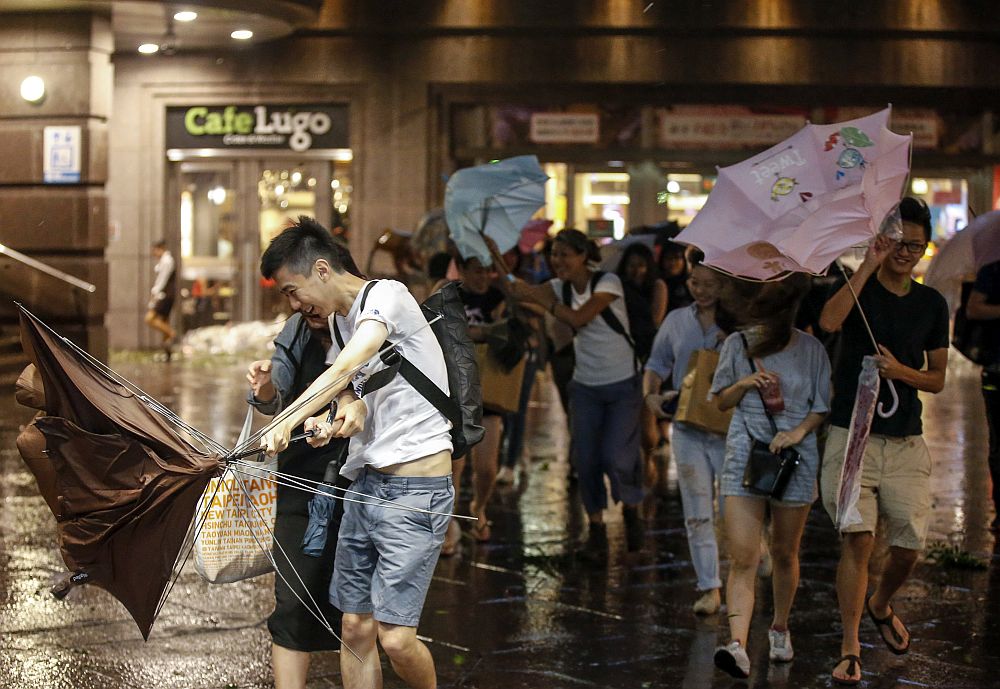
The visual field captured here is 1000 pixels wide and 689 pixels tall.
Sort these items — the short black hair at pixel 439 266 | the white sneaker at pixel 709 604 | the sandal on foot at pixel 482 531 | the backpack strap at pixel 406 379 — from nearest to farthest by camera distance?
the backpack strap at pixel 406 379
the white sneaker at pixel 709 604
the sandal on foot at pixel 482 531
the short black hair at pixel 439 266

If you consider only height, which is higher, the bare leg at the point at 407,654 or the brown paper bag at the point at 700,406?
the brown paper bag at the point at 700,406

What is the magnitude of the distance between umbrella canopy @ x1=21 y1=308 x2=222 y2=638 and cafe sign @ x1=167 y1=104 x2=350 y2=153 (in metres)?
18.2

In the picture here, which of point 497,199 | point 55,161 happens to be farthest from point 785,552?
point 55,161

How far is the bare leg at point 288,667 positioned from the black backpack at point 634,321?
3987 mm

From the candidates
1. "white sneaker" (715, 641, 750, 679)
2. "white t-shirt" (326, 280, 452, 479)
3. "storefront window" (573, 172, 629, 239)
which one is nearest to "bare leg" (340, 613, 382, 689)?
A: "white t-shirt" (326, 280, 452, 479)

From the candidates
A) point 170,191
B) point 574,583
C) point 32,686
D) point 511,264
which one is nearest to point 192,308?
point 170,191

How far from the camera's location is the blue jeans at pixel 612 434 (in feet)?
27.7

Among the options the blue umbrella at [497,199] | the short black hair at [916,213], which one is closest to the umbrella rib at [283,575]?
the short black hair at [916,213]

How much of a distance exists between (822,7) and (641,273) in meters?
12.7

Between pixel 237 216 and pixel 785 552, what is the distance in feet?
58.5

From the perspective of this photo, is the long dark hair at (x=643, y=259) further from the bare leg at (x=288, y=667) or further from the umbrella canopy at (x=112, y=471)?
the umbrella canopy at (x=112, y=471)

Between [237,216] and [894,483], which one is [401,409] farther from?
[237,216]

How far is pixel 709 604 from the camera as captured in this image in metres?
6.96

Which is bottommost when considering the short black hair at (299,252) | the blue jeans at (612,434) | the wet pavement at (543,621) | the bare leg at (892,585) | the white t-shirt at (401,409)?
the wet pavement at (543,621)
